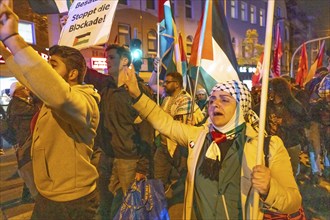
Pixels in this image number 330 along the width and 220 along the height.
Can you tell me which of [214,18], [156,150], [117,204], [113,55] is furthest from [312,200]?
[113,55]

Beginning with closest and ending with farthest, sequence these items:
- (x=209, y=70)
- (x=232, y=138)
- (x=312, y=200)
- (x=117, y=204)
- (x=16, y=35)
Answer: (x=16, y=35)
(x=232, y=138)
(x=209, y=70)
(x=117, y=204)
(x=312, y=200)

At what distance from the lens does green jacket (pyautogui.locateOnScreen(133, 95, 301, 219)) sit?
2.12 metres

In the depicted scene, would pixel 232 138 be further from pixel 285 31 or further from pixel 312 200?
pixel 285 31

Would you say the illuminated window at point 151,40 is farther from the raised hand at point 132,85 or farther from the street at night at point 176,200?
the raised hand at point 132,85

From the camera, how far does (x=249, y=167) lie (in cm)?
233

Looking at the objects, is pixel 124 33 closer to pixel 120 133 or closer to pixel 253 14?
pixel 120 133

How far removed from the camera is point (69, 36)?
385cm

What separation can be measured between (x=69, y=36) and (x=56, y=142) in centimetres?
183

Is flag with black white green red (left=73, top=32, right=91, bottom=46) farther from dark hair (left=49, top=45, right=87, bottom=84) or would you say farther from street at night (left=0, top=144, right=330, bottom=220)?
street at night (left=0, top=144, right=330, bottom=220)

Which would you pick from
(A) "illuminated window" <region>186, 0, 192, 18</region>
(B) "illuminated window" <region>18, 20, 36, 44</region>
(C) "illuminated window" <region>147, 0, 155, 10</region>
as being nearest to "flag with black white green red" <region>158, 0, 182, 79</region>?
(B) "illuminated window" <region>18, 20, 36, 44</region>

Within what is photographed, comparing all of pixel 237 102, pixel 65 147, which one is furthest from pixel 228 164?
pixel 65 147

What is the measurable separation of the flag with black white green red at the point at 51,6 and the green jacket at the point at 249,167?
2.35 meters

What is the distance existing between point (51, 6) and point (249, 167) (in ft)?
11.3

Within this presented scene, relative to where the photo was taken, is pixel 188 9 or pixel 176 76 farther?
pixel 188 9
